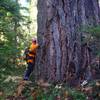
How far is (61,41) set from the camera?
8.52m

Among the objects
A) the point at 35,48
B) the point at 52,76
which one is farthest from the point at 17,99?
the point at 35,48

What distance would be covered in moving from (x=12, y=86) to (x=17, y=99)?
74 centimetres

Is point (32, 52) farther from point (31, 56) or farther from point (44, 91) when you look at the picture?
point (44, 91)

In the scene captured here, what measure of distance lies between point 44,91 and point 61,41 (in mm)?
1647

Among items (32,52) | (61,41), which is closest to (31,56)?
(32,52)

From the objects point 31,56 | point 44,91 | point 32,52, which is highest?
point 32,52

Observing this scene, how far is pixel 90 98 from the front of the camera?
7.34 metres

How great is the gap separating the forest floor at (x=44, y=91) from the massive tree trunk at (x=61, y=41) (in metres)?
0.50

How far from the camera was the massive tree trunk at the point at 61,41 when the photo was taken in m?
8.46

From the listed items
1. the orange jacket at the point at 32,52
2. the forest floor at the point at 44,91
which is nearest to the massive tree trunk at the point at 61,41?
the orange jacket at the point at 32,52

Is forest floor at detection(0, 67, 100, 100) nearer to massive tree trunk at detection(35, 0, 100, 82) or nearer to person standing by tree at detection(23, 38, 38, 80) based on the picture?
massive tree trunk at detection(35, 0, 100, 82)

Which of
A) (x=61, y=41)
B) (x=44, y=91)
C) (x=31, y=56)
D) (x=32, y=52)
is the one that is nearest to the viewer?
(x=44, y=91)

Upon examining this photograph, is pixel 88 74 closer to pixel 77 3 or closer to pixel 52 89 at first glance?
pixel 52 89

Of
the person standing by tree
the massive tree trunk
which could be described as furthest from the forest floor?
the person standing by tree
